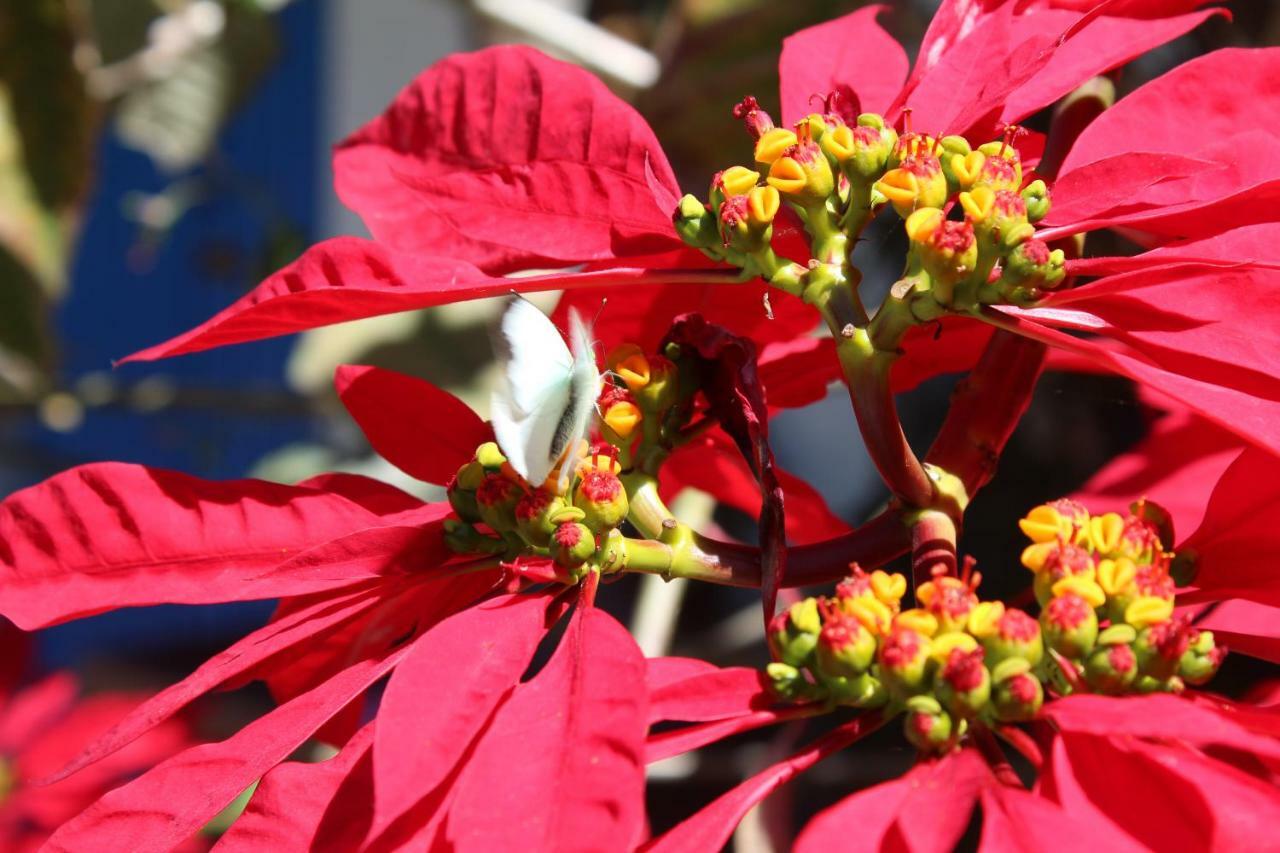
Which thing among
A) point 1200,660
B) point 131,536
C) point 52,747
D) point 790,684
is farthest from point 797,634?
point 52,747

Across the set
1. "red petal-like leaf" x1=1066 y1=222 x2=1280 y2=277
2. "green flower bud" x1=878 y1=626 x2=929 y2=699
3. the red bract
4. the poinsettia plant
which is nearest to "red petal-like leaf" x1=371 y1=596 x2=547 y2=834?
the poinsettia plant

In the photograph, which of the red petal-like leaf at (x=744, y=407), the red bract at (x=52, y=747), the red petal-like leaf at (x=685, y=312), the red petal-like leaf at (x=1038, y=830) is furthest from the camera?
the red bract at (x=52, y=747)

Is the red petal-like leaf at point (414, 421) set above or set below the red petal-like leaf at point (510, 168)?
below

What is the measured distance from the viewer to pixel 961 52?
0.48 metres

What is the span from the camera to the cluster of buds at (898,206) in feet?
1.40

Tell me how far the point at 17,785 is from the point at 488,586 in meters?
1.05

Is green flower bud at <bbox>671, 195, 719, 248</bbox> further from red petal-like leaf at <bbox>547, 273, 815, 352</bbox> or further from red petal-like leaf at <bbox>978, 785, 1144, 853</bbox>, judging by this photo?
red petal-like leaf at <bbox>978, 785, 1144, 853</bbox>

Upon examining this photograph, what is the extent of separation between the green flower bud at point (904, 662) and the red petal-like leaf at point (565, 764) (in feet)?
0.23

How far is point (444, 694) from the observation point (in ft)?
1.23

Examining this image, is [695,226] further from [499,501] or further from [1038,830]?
[1038,830]

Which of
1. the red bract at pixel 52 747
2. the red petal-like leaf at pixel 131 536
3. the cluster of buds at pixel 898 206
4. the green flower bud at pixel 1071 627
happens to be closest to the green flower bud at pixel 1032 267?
the cluster of buds at pixel 898 206

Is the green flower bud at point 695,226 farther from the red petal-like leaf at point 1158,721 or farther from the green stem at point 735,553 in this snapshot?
the red petal-like leaf at point 1158,721

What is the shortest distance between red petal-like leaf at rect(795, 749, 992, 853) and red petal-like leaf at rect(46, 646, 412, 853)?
14 cm

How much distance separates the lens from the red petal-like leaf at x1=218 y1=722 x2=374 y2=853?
382mm
